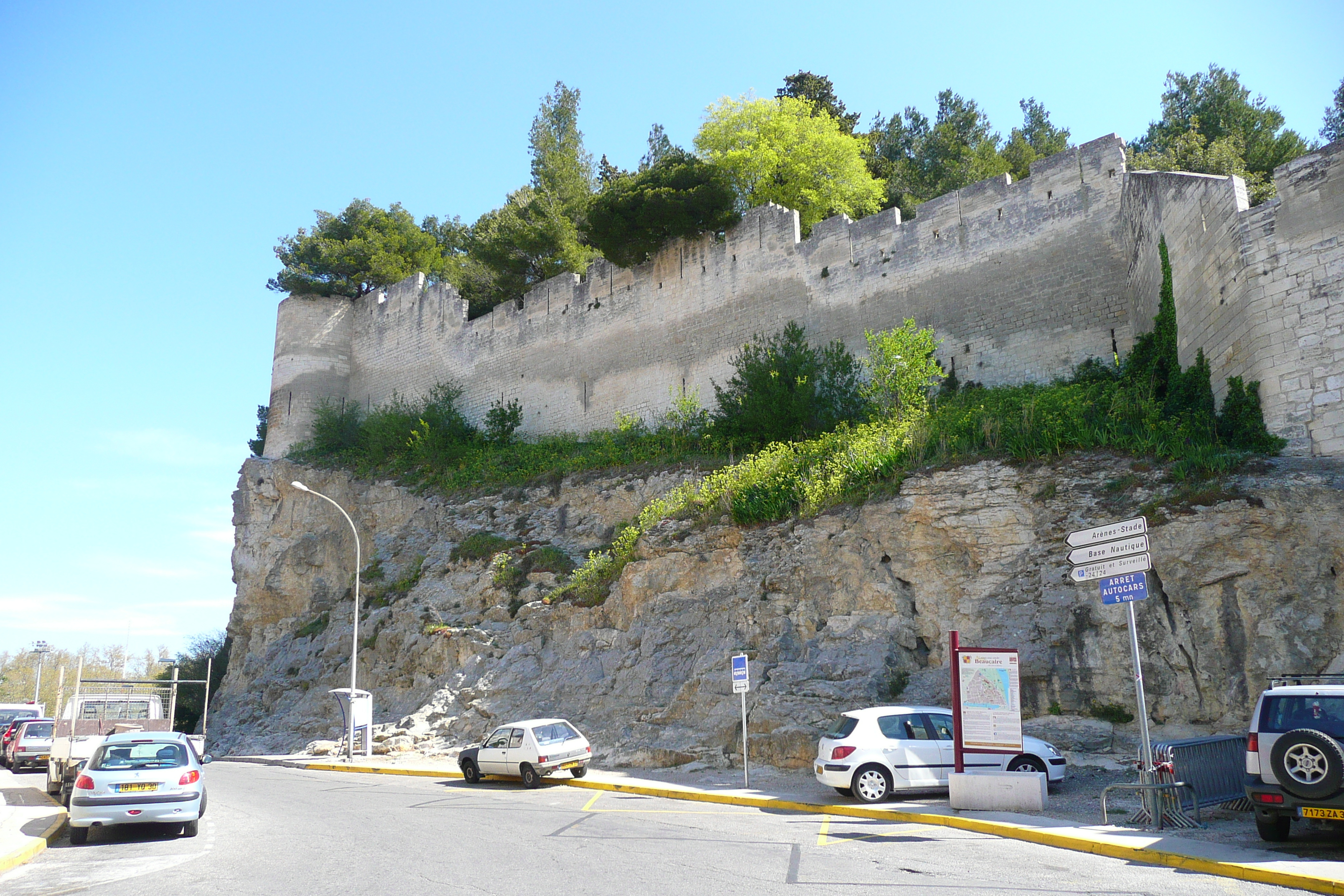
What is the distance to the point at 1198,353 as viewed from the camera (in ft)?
56.4

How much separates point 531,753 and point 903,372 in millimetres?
12228

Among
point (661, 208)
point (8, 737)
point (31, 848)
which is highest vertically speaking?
point (661, 208)

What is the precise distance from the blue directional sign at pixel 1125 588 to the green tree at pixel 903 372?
1113cm

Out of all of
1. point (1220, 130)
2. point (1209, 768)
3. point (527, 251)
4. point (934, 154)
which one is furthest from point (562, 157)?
point (1209, 768)

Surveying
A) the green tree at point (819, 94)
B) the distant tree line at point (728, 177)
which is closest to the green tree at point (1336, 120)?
the distant tree line at point (728, 177)

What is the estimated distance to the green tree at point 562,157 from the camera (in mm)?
36719

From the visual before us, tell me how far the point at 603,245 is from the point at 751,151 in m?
5.70

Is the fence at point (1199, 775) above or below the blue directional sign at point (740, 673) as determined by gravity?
below

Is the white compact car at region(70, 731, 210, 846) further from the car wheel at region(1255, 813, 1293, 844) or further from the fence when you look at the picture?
the car wheel at region(1255, 813, 1293, 844)

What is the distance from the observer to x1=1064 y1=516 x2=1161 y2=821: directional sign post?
379 inches

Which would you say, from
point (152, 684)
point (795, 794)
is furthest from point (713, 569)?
point (152, 684)

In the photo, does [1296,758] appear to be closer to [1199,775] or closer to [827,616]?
[1199,775]

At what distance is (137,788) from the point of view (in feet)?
35.1

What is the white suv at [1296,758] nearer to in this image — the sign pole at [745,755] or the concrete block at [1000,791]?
the concrete block at [1000,791]
